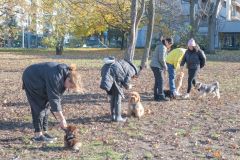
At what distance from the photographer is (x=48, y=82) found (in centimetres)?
744

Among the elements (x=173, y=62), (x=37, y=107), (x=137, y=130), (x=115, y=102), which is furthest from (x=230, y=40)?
(x=37, y=107)

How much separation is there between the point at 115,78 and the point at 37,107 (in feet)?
7.66

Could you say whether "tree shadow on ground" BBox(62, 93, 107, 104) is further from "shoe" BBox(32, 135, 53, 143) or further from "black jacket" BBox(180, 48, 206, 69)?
"shoe" BBox(32, 135, 53, 143)

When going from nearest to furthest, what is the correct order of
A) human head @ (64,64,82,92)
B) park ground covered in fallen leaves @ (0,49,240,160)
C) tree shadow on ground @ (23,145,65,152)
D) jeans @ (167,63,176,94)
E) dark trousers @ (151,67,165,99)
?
human head @ (64,64,82,92)
park ground covered in fallen leaves @ (0,49,240,160)
tree shadow on ground @ (23,145,65,152)
dark trousers @ (151,67,165,99)
jeans @ (167,63,176,94)

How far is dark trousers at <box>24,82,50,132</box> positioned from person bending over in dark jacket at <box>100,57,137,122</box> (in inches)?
71.6

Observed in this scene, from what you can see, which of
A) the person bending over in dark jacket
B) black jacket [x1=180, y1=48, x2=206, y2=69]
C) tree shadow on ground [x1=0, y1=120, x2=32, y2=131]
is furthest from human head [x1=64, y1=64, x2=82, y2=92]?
black jacket [x1=180, y1=48, x2=206, y2=69]

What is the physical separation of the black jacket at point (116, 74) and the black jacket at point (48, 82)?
201cm

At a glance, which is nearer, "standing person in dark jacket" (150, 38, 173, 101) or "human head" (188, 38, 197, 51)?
"standing person in dark jacket" (150, 38, 173, 101)

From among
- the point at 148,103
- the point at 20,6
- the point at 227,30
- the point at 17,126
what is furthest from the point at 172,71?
the point at 227,30

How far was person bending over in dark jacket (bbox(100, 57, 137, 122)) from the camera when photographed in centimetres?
970

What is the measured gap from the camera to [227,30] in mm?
68062

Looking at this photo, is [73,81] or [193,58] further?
[193,58]

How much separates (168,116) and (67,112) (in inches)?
96.2

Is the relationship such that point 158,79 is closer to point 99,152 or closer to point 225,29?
point 99,152
